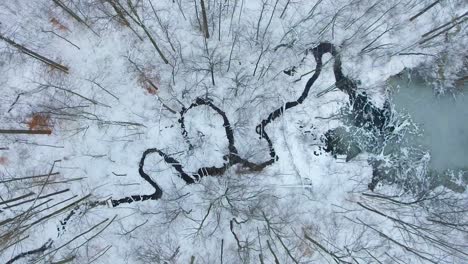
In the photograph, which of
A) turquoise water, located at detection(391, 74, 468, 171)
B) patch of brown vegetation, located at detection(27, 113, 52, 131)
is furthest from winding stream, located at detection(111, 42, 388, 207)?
patch of brown vegetation, located at detection(27, 113, 52, 131)

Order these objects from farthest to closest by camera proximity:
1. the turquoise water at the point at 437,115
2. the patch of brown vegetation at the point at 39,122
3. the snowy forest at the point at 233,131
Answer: the turquoise water at the point at 437,115 < the patch of brown vegetation at the point at 39,122 < the snowy forest at the point at 233,131

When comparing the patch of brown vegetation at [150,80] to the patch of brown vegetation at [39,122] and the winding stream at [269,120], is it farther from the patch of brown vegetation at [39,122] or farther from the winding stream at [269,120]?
the patch of brown vegetation at [39,122]

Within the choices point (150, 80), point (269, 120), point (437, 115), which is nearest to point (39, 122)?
point (150, 80)

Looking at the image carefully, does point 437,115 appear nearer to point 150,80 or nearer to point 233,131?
point 233,131

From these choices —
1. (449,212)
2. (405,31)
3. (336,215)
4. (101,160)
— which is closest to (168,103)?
(101,160)

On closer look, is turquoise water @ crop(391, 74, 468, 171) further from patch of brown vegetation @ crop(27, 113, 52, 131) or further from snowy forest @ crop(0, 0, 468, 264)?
patch of brown vegetation @ crop(27, 113, 52, 131)

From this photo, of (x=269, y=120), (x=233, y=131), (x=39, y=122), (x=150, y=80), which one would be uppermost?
(x=150, y=80)

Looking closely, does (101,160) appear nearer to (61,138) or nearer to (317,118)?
(61,138)

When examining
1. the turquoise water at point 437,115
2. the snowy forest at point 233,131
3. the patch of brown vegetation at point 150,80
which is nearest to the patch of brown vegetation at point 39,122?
the snowy forest at point 233,131
